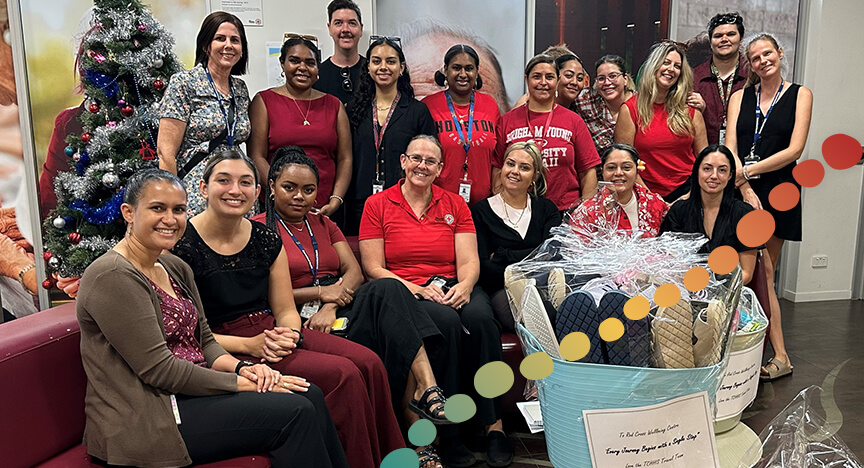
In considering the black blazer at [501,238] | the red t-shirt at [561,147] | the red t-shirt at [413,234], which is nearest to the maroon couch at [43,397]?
the red t-shirt at [413,234]

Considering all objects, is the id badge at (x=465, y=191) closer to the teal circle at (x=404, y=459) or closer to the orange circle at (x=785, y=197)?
the teal circle at (x=404, y=459)

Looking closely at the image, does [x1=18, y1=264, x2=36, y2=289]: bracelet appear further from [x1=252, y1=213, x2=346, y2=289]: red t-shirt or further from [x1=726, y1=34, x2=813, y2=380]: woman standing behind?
[x1=726, y1=34, x2=813, y2=380]: woman standing behind

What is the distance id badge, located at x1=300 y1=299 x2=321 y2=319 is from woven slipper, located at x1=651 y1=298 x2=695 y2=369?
1711mm

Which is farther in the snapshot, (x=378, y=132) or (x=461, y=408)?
(x=378, y=132)

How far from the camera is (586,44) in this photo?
4.79m

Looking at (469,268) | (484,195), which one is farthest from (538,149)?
(469,268)

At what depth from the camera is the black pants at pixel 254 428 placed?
1668 mm

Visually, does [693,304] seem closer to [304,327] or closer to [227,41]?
[304,327]

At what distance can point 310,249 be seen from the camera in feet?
8.68

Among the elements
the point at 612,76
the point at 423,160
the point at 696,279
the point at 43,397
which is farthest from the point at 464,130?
the point at 696,279

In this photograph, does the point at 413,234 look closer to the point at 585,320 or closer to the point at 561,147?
the point at 561,147

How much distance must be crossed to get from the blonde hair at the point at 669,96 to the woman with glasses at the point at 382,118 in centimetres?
115

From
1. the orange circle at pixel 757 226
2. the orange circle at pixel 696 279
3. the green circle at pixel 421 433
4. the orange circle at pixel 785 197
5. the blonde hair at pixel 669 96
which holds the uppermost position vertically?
the blonde hair at pixel 669 96

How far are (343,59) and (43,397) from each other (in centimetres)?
239
